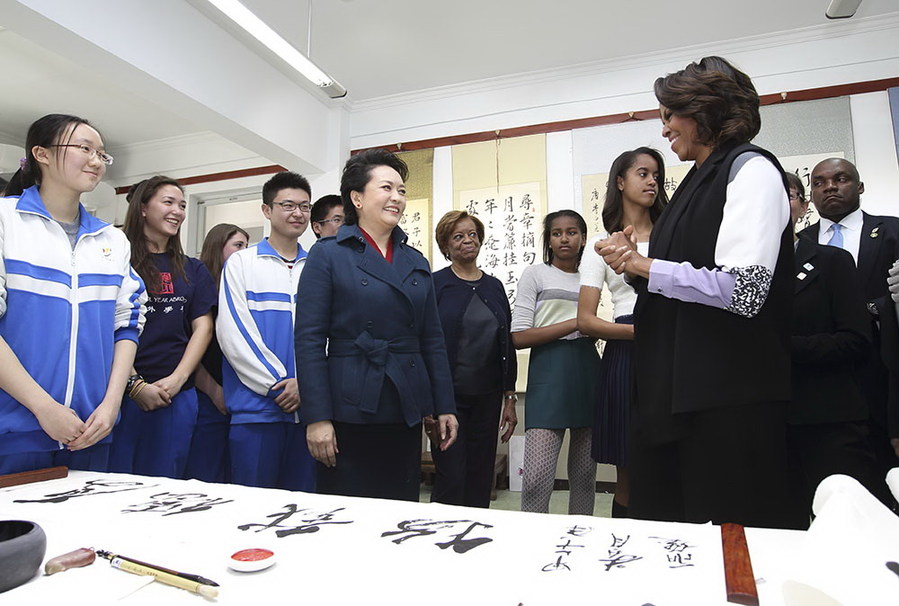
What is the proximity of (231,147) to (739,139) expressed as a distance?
4.90 metres

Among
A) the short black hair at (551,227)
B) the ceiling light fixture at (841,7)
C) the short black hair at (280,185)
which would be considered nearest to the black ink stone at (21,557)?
the short black hair at (280,185)

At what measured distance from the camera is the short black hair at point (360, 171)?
5.74ft

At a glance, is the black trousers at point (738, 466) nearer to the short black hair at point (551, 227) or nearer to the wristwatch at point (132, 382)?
the short black hair at point (551, 227)

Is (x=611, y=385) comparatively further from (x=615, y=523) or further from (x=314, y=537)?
(x=314, y=537)

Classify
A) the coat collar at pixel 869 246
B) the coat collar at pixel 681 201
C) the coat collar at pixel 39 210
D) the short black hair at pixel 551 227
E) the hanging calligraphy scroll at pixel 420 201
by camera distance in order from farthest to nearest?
the hanging calligraphy scroll at pixel 420 201 → the short black hair at pixel 551 227 → the coat collar at pixel 869 246 → the coat collar at pixel 39 210 → the coat collar at pixel 681 201

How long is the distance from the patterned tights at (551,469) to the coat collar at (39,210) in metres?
1.58

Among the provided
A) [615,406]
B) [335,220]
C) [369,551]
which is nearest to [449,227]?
[335,220]

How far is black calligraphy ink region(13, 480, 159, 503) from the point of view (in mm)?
990

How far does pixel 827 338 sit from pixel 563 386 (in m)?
0.88

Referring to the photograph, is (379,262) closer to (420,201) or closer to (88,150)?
(88,150)

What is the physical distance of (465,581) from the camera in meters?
0.61

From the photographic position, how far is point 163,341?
2047 millimetres

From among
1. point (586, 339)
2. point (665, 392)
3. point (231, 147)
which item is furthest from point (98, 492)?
point (231, 147)

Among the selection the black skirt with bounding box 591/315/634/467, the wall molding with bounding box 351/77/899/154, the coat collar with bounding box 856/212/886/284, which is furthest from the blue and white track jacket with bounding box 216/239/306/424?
the wall molding with bounding box 351/77/899/154
